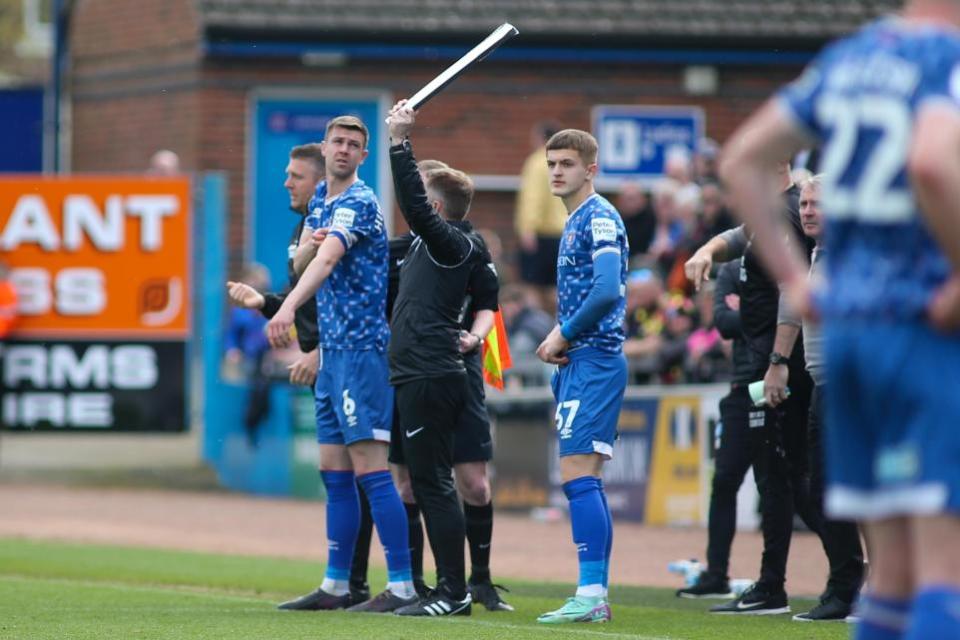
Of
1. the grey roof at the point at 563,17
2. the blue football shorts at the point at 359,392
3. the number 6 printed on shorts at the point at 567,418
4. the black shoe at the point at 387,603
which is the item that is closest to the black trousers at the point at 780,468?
the number 6 printed on shorts at the point at 567,418

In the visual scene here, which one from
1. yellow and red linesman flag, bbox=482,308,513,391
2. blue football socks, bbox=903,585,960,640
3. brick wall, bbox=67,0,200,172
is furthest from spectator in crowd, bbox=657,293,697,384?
blue football socks, bbox=903,585,960,640

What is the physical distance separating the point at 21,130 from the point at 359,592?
14.1 meters

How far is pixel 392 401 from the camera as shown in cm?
896

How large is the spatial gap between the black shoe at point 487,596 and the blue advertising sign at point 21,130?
46.5ft

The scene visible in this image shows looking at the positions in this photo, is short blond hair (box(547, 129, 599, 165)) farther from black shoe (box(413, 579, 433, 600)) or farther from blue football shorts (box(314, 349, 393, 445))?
black shoe (box(413, 579, 433, 600))

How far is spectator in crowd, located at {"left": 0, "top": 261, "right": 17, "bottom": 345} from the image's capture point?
684 inches

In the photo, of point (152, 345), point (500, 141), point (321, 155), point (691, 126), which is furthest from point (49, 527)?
point (691, 126)

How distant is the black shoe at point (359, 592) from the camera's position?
9.30m

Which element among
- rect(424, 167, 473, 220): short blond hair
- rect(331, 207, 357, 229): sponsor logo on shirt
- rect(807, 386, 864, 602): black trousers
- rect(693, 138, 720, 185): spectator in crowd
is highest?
rect(693, 138, 720, 185): spectator in crowd

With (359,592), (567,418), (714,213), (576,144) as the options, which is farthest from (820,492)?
(714,213)

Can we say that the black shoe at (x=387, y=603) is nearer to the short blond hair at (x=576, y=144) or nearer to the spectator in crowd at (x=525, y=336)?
the short blond hair at (x=576, y=144)

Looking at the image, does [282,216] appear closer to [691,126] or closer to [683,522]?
[691,126]

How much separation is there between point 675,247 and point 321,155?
782 cm

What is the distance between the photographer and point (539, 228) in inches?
740
